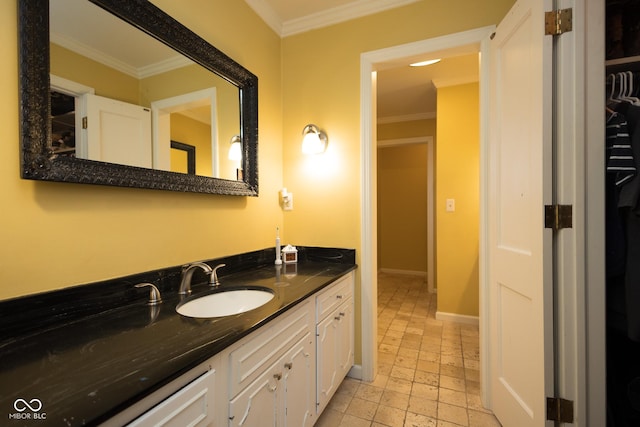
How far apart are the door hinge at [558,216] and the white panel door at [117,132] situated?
171 cm

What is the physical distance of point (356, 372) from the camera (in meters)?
1.97

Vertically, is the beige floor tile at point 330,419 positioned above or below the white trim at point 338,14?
below

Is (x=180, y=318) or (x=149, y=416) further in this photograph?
(x=180, y=318)

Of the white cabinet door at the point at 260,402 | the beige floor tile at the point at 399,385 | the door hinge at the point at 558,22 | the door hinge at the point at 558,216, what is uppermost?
the door hinge at the point at 558,22

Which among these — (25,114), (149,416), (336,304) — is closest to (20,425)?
(149,416)

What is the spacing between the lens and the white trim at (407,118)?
4012 mm

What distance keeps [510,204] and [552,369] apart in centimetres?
74

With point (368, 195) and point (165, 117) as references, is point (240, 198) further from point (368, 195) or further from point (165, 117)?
point (368, 195)

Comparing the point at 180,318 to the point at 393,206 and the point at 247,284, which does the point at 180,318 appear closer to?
the point at 247,284

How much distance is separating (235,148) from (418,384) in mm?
1988

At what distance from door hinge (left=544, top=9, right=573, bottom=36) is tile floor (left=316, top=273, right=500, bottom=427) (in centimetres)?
196

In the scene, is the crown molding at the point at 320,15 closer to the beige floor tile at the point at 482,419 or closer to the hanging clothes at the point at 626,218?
the hanging clothes at the point at 626,218

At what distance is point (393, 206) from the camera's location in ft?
17.3

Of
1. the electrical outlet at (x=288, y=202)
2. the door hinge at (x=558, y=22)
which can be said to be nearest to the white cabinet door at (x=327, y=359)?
the electrical outlet at (x=288, y=202)
